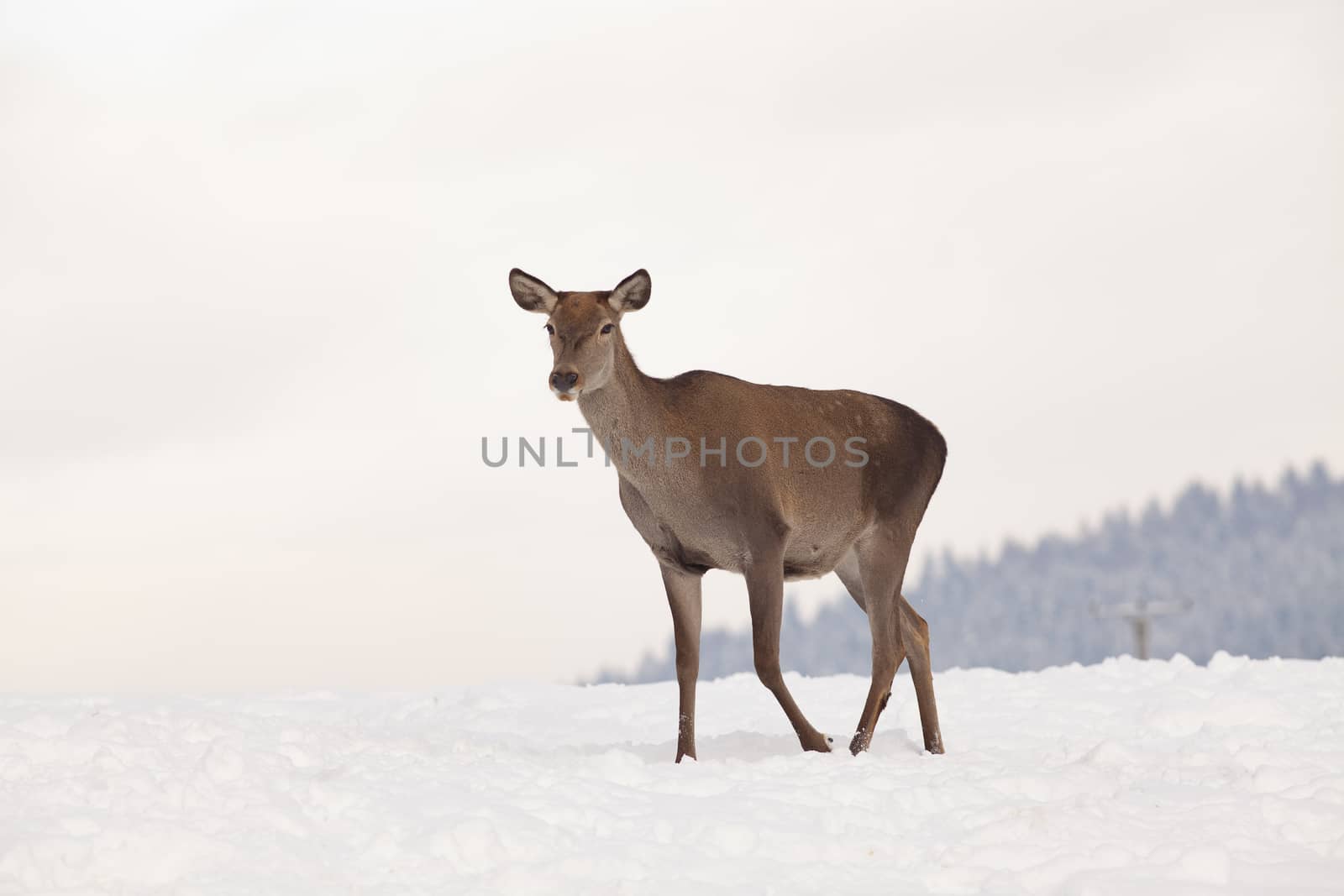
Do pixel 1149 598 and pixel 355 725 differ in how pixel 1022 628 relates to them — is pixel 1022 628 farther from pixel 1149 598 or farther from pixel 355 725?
pixel 355 725

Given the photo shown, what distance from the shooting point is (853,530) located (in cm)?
949

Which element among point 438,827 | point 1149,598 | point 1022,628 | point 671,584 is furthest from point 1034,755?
point 1022,628

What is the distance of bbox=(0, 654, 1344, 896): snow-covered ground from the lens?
5766 millimetres

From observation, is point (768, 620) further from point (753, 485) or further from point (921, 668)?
point (921, 668)

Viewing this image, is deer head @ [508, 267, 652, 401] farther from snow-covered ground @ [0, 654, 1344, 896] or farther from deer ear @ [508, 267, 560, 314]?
snow-covered ground @ [0, 654, 1344, 896]

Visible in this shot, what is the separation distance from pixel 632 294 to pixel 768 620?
2284 millimetres

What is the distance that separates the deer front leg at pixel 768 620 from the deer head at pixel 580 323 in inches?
61.5

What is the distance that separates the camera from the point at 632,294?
917cm

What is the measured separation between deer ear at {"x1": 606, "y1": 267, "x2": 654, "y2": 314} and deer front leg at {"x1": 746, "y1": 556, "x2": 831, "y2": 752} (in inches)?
74.2

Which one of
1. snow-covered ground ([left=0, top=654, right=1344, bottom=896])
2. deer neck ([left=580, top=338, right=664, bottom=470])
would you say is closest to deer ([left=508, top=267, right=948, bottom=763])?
deer neck ([left=580, top=338, right=664, bottom=470])

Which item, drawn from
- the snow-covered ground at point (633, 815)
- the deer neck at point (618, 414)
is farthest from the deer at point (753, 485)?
the snow-covered ground at point (633, 815)

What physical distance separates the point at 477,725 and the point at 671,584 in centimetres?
332

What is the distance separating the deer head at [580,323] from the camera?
340 inches

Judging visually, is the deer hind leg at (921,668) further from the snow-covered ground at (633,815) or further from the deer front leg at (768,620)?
the deer front leg at (768,620)
